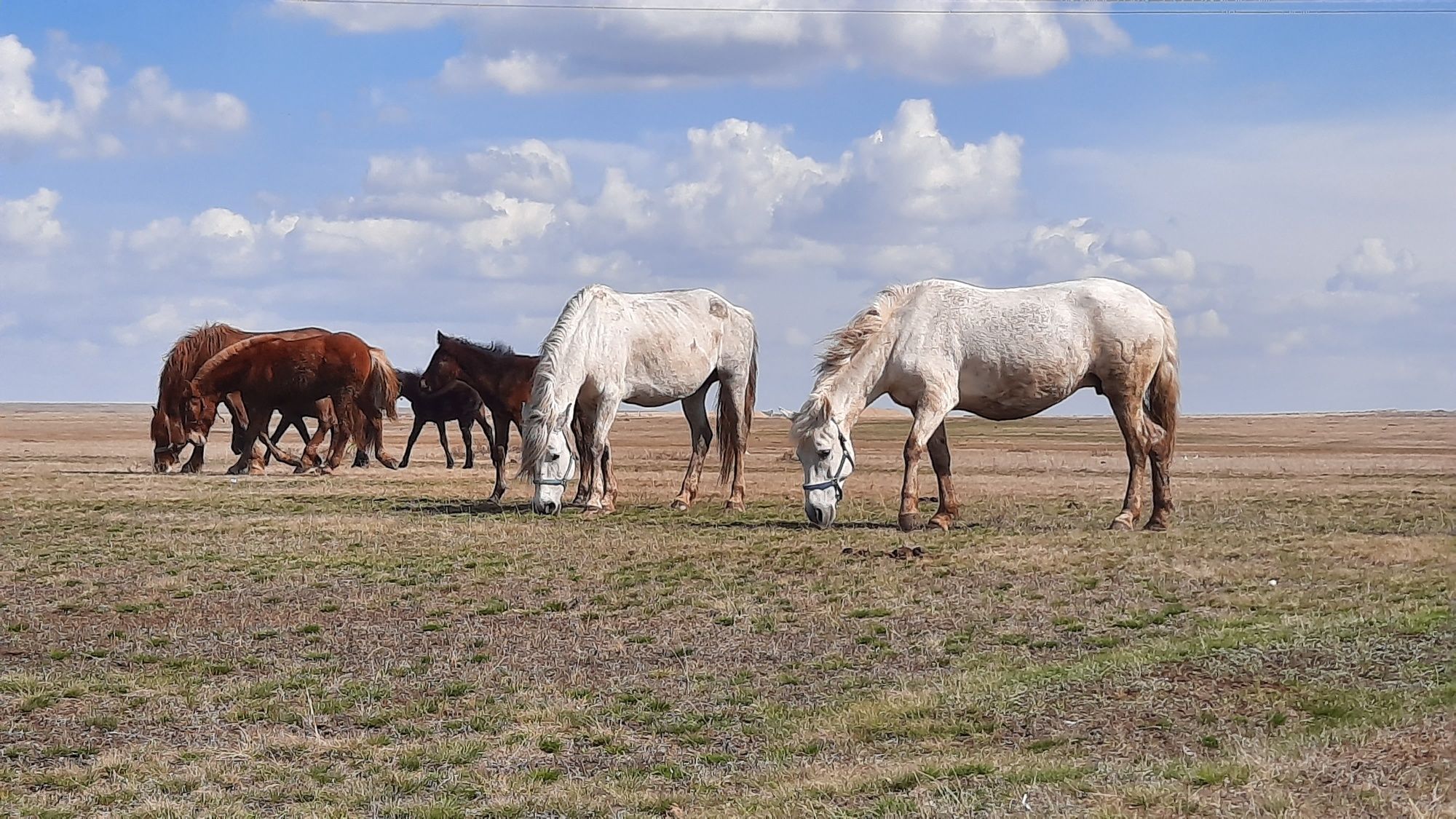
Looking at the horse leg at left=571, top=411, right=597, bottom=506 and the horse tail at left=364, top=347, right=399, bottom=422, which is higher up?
the horse tail at left=364, top=347, right=399, bottom=422

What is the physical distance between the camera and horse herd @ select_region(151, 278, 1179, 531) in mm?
16734

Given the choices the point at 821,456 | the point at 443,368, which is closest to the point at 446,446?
the point at 443,368

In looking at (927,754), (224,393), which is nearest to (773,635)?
(927,754)

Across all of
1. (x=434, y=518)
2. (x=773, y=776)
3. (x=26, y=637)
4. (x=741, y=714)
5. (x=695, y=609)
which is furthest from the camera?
(x=434, y=518)

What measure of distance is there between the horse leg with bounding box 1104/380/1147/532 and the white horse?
5.31m

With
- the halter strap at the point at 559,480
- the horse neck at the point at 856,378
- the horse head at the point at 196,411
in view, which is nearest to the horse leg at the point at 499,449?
the halter strap at the point at 559,480

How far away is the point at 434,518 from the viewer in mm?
18516

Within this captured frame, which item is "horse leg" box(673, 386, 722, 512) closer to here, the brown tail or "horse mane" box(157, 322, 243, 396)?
the brown tail

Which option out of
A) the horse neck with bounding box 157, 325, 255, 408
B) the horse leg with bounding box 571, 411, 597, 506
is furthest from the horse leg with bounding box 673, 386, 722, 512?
the horse neck with bounding box 157, 325, 255, 408

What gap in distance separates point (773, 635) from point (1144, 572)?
4117 millimetres

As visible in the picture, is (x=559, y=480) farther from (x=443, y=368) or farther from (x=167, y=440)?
(x=167, y=440)

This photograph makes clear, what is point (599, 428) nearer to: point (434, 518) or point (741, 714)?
point (434, 518)

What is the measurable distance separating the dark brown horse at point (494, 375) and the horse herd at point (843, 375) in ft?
0.08

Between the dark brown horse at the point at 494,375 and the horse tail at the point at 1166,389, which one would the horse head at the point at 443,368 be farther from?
the horse tail at the point at 1166,389
